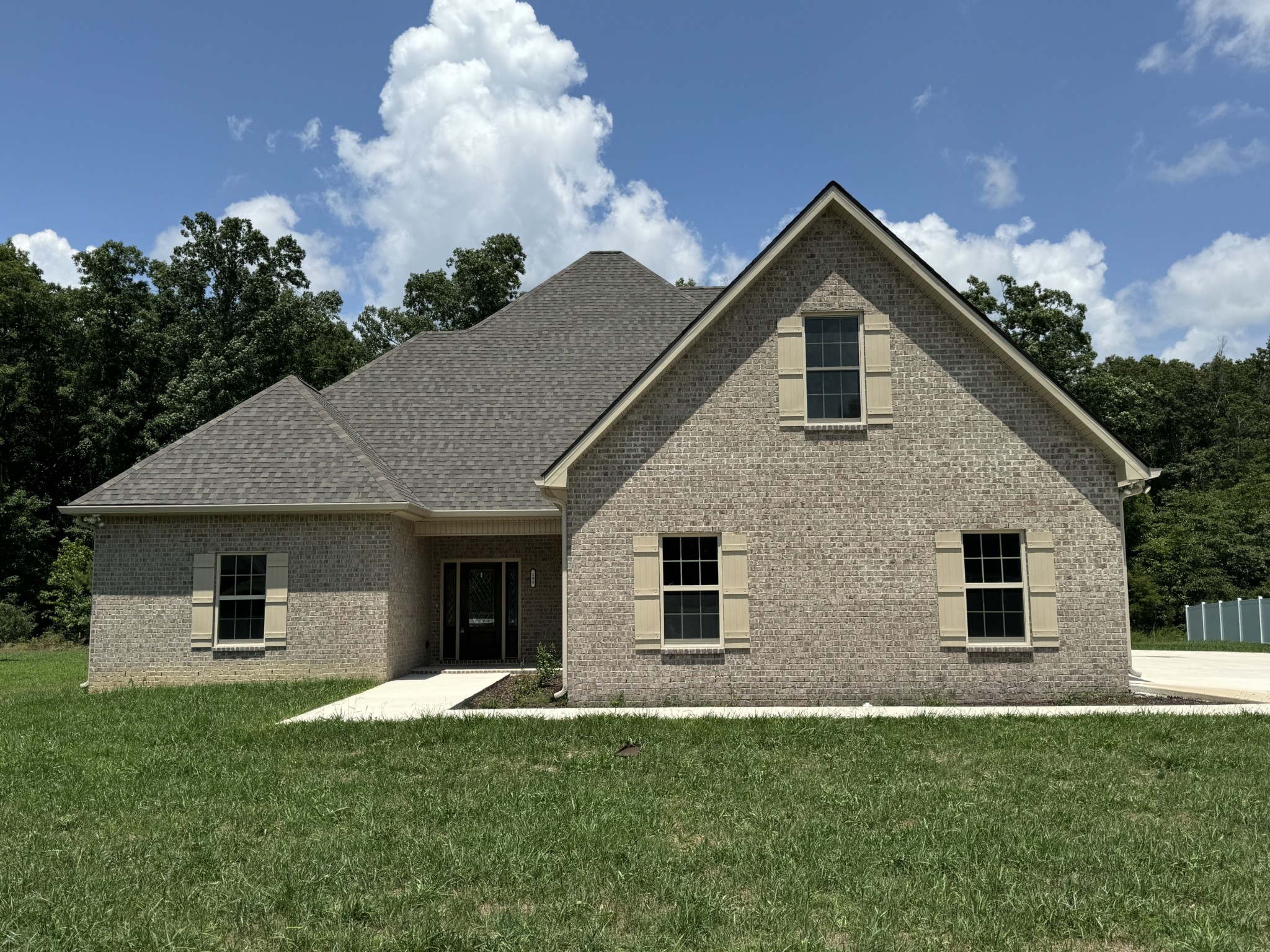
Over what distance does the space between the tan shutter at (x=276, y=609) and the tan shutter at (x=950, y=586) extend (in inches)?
435

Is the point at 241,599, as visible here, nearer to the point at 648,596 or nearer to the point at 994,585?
the point at 648,596

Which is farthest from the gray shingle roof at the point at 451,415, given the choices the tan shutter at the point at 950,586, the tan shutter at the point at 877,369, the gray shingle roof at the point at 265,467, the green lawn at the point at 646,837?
the tan shutter at the point at 950,586

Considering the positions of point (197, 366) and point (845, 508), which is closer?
point (845, 508)

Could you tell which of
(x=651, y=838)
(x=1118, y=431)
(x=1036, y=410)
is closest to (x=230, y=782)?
(x=651, y=838)

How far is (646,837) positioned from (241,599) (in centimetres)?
1237

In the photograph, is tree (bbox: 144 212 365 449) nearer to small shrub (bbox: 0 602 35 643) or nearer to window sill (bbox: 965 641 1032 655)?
small shrub (bbox: 0 602 35 643)

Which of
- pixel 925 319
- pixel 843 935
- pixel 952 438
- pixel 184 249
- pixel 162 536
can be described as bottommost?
pixel 843 935

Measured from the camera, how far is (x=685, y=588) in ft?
44.5

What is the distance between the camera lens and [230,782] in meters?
8.20

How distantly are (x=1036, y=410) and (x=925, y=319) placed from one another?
2.08m

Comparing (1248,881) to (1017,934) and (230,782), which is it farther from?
(230,782)

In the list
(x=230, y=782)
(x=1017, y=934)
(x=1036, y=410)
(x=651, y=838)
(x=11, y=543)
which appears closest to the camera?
(x=1017, y=934)

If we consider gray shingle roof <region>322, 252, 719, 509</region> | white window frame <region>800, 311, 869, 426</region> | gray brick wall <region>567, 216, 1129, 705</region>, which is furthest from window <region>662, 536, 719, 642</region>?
gray shingle roof <region>322, 252, 719, 509</region>

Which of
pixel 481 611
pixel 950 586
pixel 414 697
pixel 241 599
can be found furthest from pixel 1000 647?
pixel 241 599
